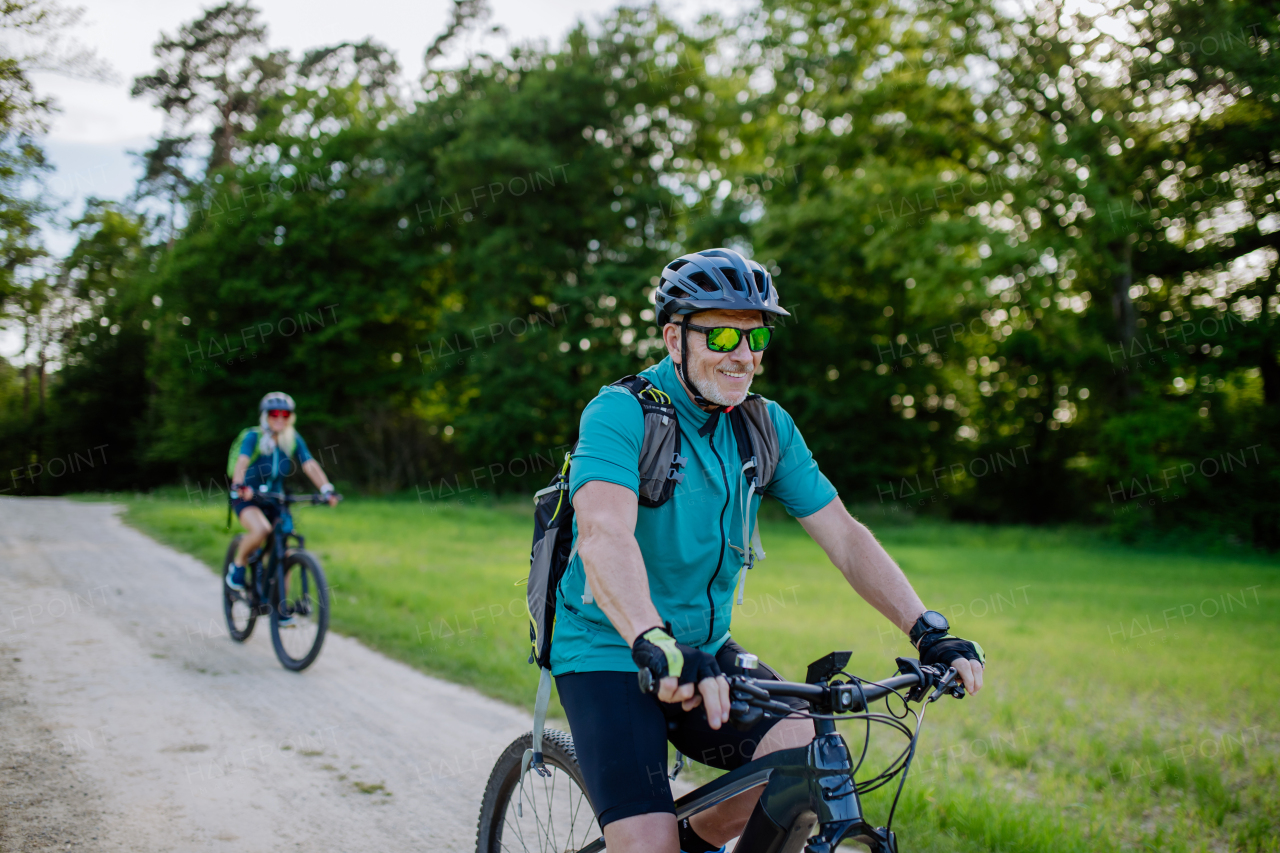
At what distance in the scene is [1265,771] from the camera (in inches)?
201

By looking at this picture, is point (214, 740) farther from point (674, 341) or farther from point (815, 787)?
point (815, 787)

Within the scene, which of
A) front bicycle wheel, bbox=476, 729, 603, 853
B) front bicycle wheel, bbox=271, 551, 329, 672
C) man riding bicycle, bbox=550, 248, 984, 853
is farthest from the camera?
front bicycle wheel, bbox=271, 551, 329, 672

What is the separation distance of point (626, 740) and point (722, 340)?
1093 mm

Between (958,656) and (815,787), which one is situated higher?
(958,656)

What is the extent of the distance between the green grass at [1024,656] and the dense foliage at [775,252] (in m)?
6.89

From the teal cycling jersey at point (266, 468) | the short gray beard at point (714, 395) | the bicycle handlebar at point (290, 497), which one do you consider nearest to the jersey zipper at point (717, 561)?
the short gray beard at point (714, 395)

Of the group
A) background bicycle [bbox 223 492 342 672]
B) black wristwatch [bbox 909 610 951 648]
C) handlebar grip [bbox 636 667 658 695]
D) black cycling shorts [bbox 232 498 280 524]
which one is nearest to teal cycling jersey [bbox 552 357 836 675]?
handlebar grip [bbox 636 667 658 695]

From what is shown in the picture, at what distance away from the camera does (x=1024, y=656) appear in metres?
8.17

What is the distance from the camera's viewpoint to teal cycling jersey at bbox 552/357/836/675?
2.31m

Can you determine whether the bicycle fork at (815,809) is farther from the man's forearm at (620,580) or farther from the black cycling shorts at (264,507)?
the black cycling shorts at (264,507)

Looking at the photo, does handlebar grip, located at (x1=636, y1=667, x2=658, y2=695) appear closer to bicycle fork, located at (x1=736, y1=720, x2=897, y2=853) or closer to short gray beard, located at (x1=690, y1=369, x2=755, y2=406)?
bicycle fork, located at (x1=736, y1=720, x2=897, y2=853)

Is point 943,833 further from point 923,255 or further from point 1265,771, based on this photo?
point 923,255

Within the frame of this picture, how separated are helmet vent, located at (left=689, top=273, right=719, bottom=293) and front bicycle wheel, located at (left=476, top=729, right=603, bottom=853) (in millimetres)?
1434

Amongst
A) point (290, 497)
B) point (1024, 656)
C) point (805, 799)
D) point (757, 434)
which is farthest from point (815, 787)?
point (1024, 656)
